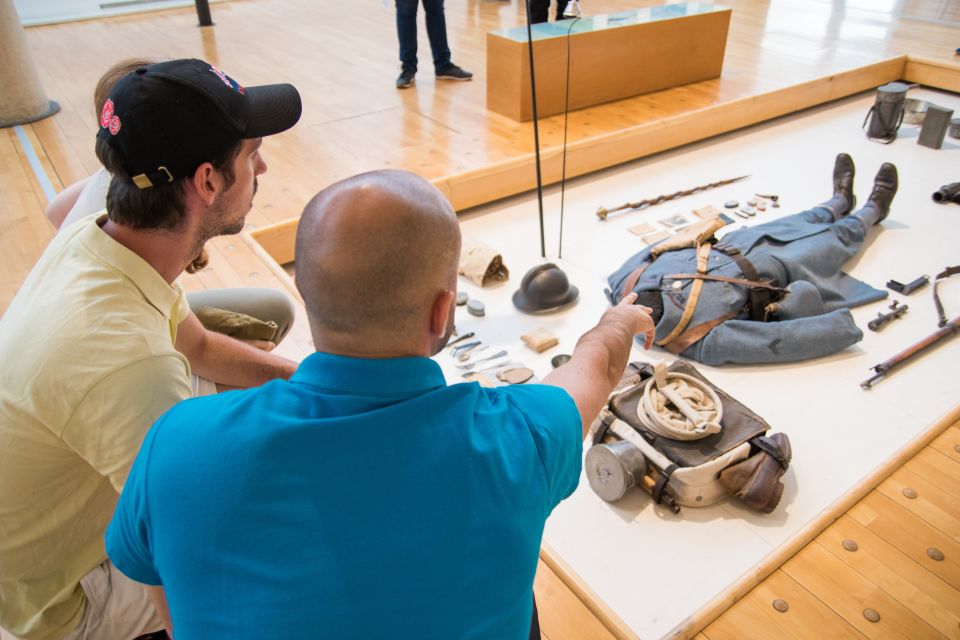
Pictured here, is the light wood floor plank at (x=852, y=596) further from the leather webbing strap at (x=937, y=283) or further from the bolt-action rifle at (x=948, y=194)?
the bolt-action rifle at (x=948, y=194)

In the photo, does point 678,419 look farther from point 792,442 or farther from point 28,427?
point 28,427

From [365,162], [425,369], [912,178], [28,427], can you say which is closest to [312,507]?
[425,369]

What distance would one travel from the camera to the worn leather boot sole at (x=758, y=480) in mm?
1896

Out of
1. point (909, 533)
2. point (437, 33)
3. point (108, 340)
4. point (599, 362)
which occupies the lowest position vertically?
point (909, 533)

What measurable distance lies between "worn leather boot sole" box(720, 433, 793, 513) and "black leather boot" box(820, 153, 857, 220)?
1728mm

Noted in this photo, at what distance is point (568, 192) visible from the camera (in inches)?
151

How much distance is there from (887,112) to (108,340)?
4.62 metres

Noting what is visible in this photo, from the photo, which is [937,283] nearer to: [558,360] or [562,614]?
[558,360]

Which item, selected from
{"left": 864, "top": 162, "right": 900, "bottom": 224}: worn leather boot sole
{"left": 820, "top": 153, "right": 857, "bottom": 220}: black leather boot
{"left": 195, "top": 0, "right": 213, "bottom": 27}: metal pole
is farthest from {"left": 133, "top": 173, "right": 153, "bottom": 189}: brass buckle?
{"left": 195, "top": 0, "right": 213, "bottom": 27}: metal pole

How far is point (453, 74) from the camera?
496 cm

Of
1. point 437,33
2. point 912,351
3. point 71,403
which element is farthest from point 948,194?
point 71,403

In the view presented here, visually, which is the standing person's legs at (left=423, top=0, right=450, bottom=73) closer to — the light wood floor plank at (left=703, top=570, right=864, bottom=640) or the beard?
the beard

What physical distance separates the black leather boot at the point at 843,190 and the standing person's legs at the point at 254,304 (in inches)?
96.4

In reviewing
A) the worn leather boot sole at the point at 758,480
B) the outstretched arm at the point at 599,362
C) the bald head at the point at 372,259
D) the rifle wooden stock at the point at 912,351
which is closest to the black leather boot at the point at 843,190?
the rifle wooden stock at the point at 912,351
